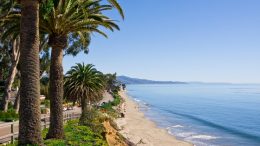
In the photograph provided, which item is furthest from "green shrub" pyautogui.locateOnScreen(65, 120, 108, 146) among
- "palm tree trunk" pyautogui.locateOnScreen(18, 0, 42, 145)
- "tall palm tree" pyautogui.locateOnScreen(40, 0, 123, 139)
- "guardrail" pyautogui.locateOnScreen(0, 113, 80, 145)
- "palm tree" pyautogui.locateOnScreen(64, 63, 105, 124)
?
"palm tree" pyautogui.locateOnScreen(64, 63, 105, 124)

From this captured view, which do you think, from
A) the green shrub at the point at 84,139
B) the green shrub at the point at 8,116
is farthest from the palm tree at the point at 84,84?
the green shrub at the point at 84,139

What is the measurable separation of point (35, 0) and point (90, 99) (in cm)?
2403

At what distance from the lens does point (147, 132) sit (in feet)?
164

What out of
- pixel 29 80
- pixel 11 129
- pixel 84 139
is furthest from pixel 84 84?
pixel 29 80

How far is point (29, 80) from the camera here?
13773 millimetres

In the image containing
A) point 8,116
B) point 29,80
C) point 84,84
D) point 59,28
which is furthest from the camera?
point 84,84

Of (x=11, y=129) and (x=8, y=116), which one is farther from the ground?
(x=11, y=129)

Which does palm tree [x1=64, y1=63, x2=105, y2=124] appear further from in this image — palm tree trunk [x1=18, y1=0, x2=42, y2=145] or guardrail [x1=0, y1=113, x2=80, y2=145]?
palm tree trunk [x1=18, y1=0, x2=42, y2=145]

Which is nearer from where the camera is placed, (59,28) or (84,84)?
(59,28)

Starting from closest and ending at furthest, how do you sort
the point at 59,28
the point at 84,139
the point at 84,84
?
the point at 59,28, the point at 84,139, the point at 84,84

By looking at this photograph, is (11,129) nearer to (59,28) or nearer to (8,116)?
(59,28)

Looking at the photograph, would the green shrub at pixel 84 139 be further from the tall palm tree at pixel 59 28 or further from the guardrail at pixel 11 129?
the guardrail at pixel 11 129

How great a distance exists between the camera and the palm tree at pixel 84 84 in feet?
121

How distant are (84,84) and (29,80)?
23.6 meters
